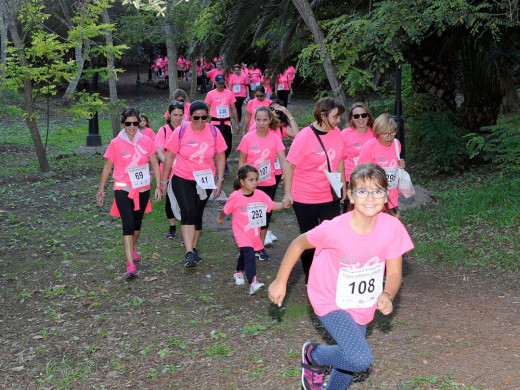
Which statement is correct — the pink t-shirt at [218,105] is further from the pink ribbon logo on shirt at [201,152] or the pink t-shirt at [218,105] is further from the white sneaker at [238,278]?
the white sneaker at [238,278]

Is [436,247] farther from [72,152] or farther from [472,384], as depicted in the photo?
[72,152]

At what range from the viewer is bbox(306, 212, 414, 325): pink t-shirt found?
13.3 feet

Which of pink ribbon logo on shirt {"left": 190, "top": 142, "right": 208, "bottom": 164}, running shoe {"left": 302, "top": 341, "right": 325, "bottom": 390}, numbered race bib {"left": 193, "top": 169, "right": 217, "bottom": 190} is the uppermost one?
pink ribbon logo on shirt {"left": 190, "top": 142, "right": 208, "bottom": 164}

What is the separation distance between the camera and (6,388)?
530cm

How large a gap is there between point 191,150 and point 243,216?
1073 mm

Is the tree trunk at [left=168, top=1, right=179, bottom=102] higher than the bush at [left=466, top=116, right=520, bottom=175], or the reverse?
the tree trunk at [left=168, top=1, right=179, bottom=102]

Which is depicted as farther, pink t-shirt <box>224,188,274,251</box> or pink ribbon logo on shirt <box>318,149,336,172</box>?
pink t-shirt <box>224,188,274,251</box>

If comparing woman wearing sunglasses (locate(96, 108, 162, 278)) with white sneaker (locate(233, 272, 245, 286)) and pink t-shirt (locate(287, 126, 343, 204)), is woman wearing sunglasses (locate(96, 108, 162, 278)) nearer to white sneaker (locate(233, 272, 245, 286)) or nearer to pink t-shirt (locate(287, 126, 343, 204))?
white sneaker (locate(233, 272, 245, 286))

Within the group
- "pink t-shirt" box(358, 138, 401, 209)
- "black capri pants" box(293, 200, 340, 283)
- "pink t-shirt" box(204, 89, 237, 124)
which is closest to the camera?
"black capri pants" box(293, 200, 340, 283)

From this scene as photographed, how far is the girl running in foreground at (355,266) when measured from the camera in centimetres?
401

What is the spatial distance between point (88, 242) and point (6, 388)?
4332mm

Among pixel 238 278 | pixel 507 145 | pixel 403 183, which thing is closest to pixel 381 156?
pixel 403 183

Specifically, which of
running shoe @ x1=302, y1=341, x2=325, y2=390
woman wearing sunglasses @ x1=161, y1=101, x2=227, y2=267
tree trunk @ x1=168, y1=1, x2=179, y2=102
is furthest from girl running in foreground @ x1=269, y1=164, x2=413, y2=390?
tree trunk @ x1=168, y1=1, x2=179, y2=102

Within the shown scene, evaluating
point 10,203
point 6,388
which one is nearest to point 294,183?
point 6,388
